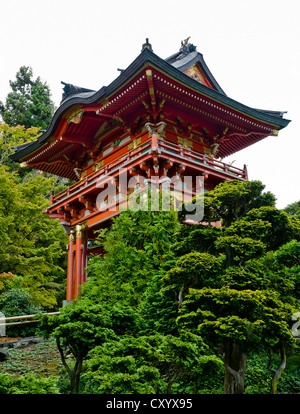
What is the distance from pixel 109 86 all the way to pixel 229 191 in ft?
25.4

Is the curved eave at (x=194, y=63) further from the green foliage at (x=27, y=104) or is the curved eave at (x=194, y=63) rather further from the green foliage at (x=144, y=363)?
the green foliage at (x=27, y=104)

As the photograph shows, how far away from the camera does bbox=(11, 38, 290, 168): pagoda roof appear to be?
39.4 ft

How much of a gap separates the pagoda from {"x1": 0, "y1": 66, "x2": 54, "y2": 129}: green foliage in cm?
1655

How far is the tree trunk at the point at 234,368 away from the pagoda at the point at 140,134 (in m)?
6.70

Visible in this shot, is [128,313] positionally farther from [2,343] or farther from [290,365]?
[2,343]

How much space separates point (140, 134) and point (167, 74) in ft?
10.2

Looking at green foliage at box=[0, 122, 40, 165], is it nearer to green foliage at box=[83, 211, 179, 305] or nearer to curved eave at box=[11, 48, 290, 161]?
curved eave at box=[11, 48, 290, 161]

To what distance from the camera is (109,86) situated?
42.8 ft

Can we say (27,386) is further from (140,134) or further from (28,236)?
(28,236)

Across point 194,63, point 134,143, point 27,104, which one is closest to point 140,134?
point 134,143

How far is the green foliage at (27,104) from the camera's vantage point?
3356 centimetres

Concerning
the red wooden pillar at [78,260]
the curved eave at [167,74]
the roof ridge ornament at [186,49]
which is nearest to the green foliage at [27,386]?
the curved eave at [167,74]

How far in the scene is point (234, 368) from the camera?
6078 millimetres

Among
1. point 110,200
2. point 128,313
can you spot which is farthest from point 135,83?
point 128,313
